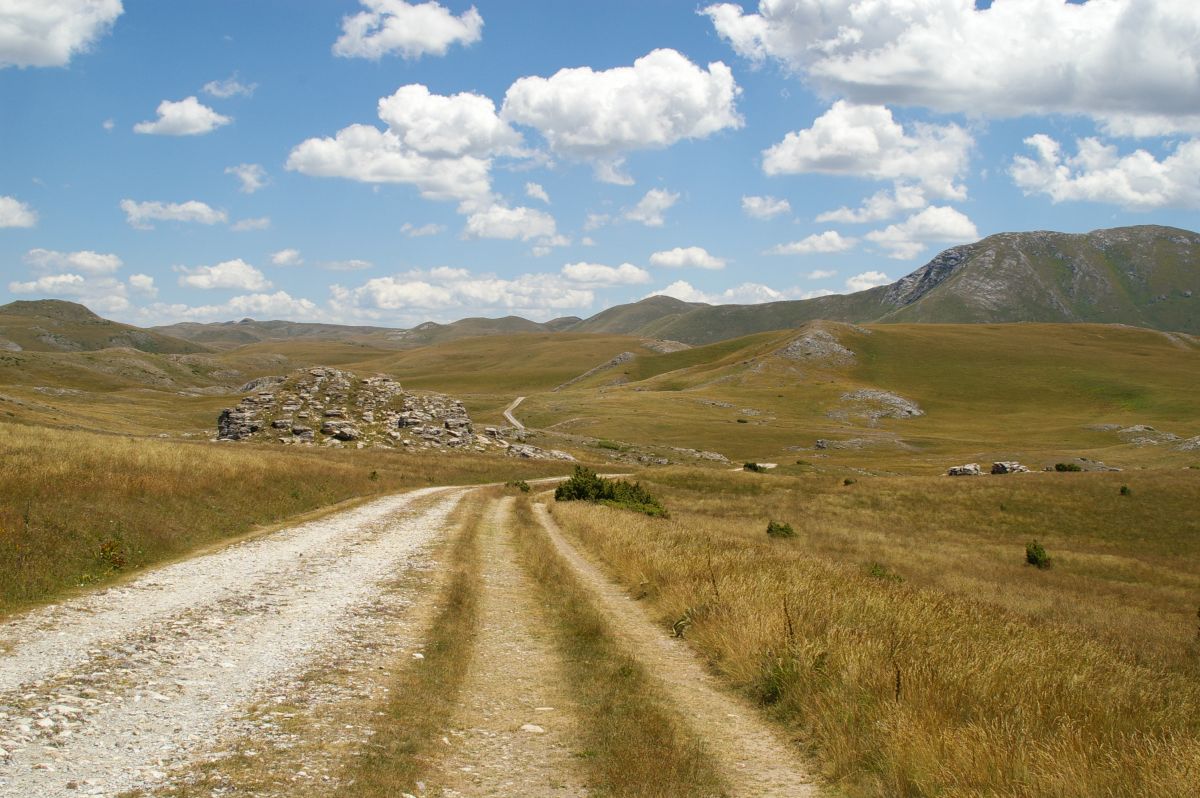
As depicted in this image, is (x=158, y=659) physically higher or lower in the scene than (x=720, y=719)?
higher

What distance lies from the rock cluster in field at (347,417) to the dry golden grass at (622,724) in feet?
184

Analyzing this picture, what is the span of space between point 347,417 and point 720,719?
66.9m

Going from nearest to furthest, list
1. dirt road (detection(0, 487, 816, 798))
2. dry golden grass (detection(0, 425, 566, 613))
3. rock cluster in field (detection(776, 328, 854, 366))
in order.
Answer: dirt road (detection(0, 487, 816, 798)) < dry golden grass (detection(0, 425, 566, 613)) < rock cluster in field (detection(776, 328, 854, 366))

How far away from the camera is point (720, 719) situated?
31.5 ft

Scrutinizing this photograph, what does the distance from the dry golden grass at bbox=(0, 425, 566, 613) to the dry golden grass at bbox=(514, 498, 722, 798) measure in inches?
384

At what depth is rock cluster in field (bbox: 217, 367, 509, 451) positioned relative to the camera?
2621 inches

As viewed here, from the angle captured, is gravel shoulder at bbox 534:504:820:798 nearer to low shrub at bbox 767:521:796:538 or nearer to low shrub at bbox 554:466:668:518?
low shrub at bbox 767:521:796:538

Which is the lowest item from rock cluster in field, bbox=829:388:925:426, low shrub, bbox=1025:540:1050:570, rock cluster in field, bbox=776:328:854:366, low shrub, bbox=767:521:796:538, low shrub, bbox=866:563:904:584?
low shrub, bbox=1025:540:1050:570

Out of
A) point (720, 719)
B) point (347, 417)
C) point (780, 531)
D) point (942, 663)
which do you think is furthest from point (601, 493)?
point (347, 417)

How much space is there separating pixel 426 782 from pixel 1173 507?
59.1m

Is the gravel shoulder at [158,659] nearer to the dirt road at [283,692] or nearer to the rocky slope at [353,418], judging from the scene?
the dirt road at [283,692]

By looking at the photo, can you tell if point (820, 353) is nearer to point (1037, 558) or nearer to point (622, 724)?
point (1037, 558)

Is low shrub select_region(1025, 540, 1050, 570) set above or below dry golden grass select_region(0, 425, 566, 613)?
below

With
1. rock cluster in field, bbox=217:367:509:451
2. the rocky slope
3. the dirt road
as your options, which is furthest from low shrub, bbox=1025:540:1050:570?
rock cluster in field, bbox=217:367:509:451
